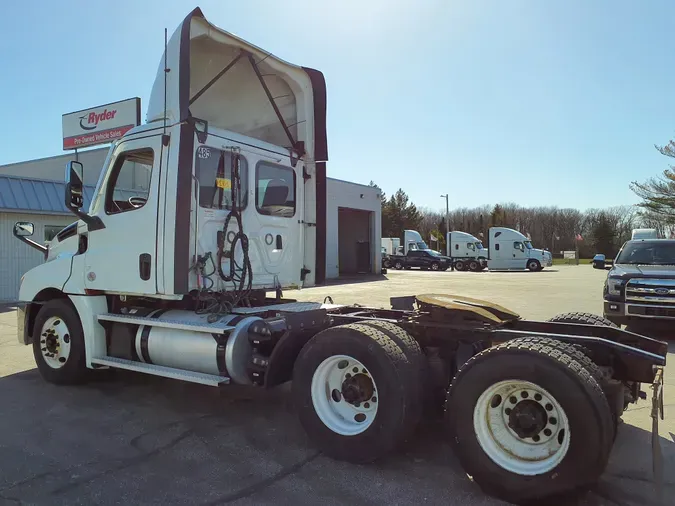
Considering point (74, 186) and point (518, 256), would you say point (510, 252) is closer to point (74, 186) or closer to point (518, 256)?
point (518, 256)

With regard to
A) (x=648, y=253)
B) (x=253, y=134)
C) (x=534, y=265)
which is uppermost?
(x=253, y=134)

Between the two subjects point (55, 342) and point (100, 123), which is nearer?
point (55, 342)

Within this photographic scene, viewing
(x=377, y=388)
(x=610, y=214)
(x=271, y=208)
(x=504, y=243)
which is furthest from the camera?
(x=610, y=214)

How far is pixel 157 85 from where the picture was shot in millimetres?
5637

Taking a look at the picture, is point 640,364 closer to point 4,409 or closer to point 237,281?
point 237,281

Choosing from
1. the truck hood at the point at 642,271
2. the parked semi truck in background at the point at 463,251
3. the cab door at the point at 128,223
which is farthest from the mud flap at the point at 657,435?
the parked semi truck in background at the point at 463,251

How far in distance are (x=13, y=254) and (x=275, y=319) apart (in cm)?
1483

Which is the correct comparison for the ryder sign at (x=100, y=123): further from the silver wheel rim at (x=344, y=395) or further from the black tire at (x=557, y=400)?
the black tire at (x=557, y=400)

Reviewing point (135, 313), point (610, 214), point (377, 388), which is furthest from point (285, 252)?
point (610, 214)

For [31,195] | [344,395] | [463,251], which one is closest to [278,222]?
[344,395]

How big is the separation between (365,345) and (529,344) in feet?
3.97

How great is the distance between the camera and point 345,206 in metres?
31.2

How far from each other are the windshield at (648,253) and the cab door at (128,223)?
10.2 metres

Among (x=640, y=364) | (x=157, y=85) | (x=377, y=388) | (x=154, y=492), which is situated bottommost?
(x=154, y=492)
